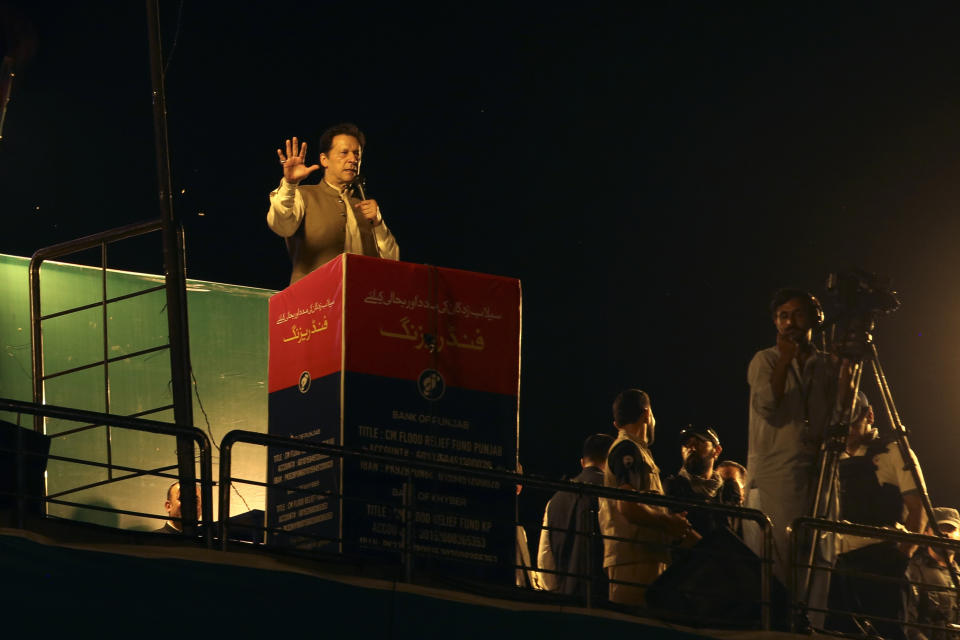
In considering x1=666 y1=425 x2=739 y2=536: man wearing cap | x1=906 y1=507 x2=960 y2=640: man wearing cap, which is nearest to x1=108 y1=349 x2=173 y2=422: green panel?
x1=666 y1=425 x2=739 y2=536: man wearing cap

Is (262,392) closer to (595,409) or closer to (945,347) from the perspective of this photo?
(595,409)

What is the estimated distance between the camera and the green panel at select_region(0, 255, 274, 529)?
27.5 ft

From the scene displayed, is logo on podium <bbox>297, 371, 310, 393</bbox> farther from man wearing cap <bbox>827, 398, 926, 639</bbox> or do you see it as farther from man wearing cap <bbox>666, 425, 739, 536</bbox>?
man wearing cap <bbox>827, 398, 926, 639</bbox>

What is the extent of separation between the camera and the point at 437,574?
5879 mm

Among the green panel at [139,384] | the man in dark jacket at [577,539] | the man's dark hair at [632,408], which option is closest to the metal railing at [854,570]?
the man in dark jacket at [577,539]

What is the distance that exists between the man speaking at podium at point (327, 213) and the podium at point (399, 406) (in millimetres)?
442

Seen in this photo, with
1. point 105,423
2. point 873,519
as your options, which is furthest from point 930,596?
point 105,423

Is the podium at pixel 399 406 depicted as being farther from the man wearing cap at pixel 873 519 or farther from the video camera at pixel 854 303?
the video camera at pixel 854 303

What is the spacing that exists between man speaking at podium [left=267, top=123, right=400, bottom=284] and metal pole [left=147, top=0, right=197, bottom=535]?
1.44 ft

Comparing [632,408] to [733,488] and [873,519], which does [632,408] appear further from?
[733,488]

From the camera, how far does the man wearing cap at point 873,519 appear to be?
6.77 metres

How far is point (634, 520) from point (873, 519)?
130cm

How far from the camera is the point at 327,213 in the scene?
22.7 feet

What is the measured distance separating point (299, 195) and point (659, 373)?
6.57 m
